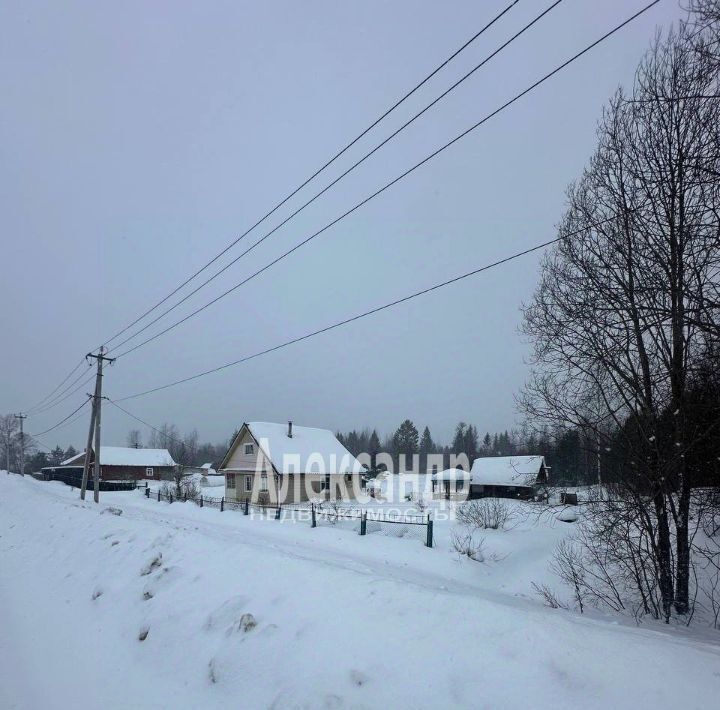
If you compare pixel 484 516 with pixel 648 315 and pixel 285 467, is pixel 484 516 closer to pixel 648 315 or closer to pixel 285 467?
pixel 648 315

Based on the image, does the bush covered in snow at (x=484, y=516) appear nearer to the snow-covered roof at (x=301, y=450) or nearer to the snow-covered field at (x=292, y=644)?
the snow-covered field at (x=292, y=644)

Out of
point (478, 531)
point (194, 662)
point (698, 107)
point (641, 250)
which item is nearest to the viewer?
point (194, 662)

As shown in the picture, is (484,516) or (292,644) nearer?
(292,644)

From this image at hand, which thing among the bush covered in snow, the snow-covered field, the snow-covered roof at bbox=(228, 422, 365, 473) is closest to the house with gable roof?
the snow-covered roof at bbox=(228, 422, 365, 473)

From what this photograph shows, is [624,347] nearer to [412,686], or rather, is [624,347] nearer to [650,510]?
[650,510]

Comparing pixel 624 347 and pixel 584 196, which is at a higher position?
pixel 584 196

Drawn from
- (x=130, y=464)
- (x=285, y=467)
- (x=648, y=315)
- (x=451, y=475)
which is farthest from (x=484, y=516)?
(x=130, y=464)

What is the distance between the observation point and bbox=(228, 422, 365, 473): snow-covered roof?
32.8 metres

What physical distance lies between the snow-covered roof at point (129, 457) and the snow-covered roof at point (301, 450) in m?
32.6

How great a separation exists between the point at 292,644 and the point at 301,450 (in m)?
30.4

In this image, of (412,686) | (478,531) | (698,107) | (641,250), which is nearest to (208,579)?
(412,686)

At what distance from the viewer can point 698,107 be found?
8.05 metres

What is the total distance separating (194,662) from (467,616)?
332 centimetres

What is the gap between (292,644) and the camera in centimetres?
511
